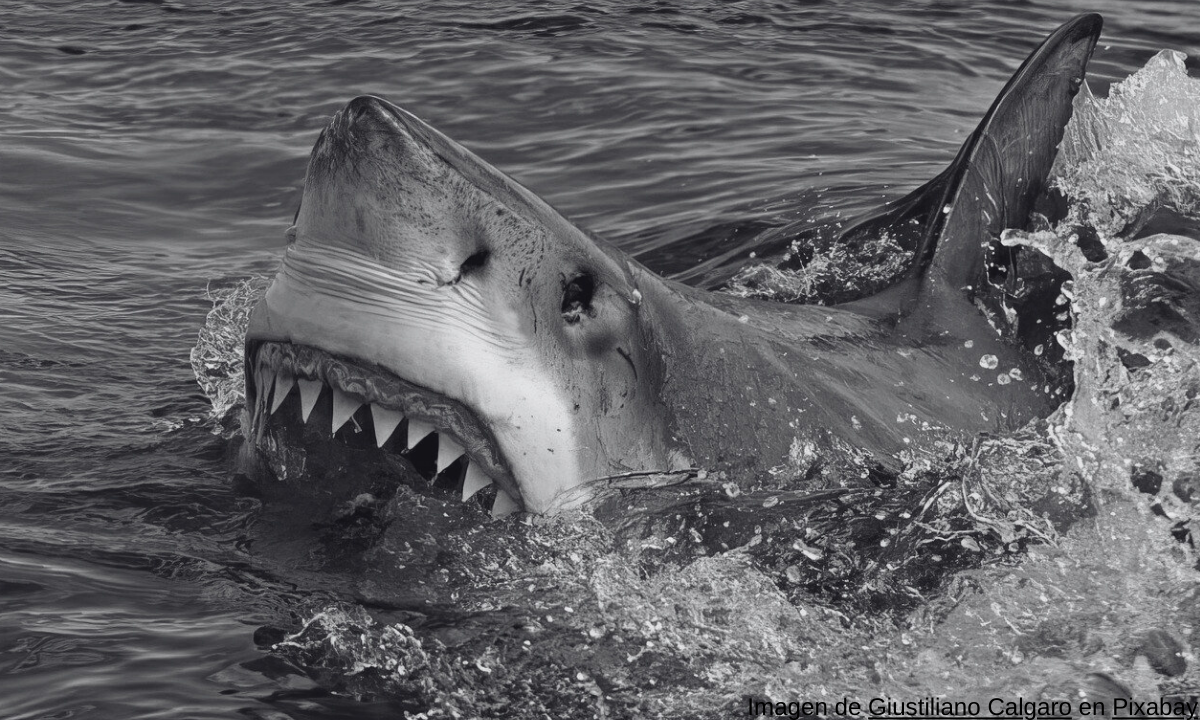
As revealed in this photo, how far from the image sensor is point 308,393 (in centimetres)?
289

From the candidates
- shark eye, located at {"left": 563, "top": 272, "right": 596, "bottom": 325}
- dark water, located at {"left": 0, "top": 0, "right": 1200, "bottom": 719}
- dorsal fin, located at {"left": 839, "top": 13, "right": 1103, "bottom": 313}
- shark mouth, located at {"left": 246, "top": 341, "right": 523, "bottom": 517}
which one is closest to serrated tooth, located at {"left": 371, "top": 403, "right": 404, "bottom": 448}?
shark mouth, located at {"left": 246, "top": 341, "right": 523, "bottom": 517}

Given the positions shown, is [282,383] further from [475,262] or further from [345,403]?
[475,262]

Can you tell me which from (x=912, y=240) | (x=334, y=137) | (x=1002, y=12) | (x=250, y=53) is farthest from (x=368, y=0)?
(x=334, y=137)

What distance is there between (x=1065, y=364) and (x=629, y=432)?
5.65 ft

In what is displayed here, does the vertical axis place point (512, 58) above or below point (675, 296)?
below

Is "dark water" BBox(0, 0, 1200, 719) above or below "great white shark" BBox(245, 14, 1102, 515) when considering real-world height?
below

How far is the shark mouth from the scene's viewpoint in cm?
281

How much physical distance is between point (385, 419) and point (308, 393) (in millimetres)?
172

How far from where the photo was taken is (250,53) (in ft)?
32.7

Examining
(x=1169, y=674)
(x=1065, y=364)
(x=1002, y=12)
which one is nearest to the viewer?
(x=1169, y=674)

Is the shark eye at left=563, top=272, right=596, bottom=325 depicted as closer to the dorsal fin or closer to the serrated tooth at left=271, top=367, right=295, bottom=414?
the serrated tooth at left=271, top=367, right=295, bottom=414

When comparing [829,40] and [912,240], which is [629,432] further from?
[829,40]

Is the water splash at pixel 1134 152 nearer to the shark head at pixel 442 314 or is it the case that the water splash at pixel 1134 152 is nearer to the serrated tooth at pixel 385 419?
the shark head at pixel 442 314

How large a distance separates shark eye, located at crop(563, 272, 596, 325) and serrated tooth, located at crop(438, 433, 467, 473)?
0.34 m
